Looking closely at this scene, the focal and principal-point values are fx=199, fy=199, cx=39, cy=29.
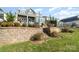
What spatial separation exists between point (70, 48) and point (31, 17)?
0.49m

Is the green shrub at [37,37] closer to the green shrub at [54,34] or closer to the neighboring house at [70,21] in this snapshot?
the green shrub at [54,34]

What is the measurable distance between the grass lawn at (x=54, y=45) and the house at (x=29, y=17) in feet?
0.68

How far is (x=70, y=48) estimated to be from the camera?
6.45 feet

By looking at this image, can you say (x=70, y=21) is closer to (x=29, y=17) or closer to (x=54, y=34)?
(x=54, y=34)

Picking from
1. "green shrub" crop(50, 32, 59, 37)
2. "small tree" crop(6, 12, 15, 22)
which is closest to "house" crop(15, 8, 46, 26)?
"small tree" crop(6, 12, 15, 22)

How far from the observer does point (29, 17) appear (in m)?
1.98

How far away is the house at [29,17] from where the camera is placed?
1.98m

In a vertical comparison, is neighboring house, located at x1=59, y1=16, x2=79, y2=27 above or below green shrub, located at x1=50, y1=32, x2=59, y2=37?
above

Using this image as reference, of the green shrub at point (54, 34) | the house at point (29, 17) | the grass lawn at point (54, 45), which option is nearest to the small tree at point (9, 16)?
the house at point (29, 17)

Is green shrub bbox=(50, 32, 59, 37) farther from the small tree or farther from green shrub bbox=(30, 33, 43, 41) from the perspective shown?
the small tree

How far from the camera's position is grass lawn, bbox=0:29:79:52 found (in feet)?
6.43

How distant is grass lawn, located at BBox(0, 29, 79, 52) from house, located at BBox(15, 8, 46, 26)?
0.21 meters
